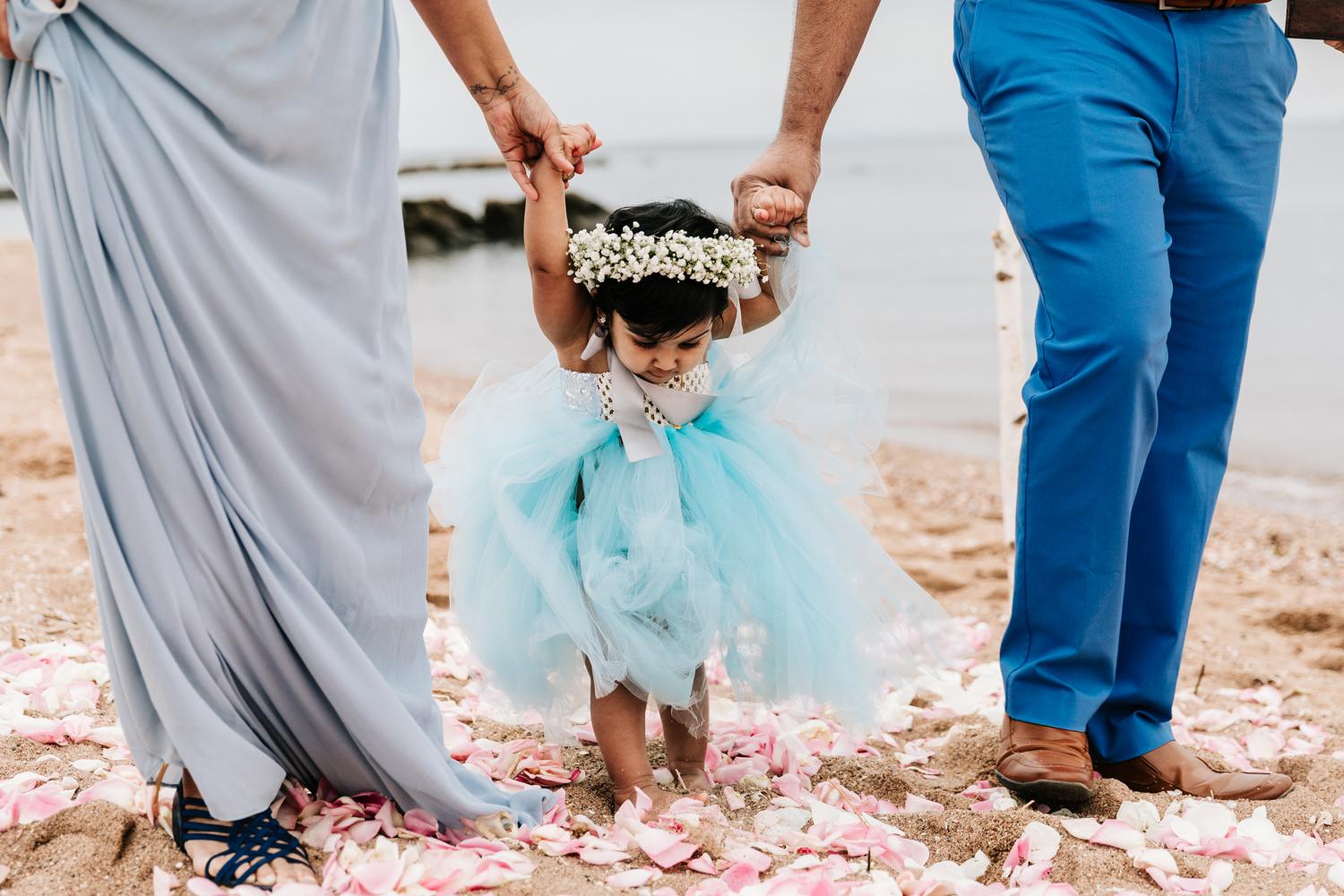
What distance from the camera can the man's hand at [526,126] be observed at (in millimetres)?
2502

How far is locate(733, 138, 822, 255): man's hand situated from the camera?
2.76 metres

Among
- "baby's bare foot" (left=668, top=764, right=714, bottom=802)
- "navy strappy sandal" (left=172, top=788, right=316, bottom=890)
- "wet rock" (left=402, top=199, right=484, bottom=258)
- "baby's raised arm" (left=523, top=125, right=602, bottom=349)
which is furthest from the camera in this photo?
"wet rock" (left=402, top=199, right=484, bottom=258)

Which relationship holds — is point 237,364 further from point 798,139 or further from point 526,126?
point 798,139

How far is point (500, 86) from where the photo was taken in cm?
252

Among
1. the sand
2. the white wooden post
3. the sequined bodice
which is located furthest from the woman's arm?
the white wooden post

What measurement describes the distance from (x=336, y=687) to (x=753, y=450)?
1.04 m

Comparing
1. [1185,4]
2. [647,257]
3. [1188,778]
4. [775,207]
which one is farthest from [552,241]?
[1188,778]

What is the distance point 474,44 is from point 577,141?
0.89ft

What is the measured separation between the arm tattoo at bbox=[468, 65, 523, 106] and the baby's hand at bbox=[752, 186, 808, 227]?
1.89 ft

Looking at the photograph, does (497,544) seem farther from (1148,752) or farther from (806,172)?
(1148,752)

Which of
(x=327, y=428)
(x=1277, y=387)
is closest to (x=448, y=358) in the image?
(x=1277, y=387)

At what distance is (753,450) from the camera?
2.72 meters

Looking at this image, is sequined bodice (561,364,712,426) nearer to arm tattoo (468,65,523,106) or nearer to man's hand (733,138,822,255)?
man's hand (733,138,822,255)

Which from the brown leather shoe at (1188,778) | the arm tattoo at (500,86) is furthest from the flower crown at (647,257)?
the brown leather shoe at (1188,778)
